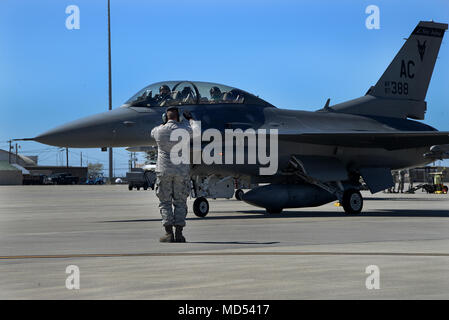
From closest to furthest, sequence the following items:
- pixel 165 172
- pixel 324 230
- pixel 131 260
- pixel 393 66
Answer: pixel 131 260, pixel 165 172, pixel 324 230, pixel 393 66

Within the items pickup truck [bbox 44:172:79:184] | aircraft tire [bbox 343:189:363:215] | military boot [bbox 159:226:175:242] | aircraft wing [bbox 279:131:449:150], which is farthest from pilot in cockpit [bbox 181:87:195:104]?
pickup truck [bbox 44:172:79:184]

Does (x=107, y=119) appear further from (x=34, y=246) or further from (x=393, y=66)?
(x=393, y=66)

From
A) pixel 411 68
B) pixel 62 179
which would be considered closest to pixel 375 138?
pixel 411 68

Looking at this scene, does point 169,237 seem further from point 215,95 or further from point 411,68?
point 411,68

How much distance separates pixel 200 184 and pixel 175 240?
8382 mm

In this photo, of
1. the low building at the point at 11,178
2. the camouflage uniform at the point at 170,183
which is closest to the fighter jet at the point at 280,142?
the camouflage uniform at the point at 170,183

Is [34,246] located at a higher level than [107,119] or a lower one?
lower

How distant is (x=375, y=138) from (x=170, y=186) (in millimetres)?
9941

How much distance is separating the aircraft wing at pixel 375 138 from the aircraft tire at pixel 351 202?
1.51 metres

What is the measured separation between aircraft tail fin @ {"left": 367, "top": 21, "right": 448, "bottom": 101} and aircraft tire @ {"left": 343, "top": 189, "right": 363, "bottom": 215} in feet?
19.0

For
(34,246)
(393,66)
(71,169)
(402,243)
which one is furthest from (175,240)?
(71,169)

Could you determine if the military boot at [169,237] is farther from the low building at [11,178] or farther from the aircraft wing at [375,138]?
the low building at [11,178]
